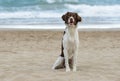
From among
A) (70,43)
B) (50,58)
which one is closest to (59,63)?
(70,43)

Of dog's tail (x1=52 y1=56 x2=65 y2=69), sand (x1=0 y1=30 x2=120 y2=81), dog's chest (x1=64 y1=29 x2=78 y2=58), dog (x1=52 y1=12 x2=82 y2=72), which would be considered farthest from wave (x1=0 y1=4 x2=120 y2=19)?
dog's chest (x1=64 y1=29 x2=78 y2=58)

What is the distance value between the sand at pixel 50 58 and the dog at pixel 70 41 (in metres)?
0.20

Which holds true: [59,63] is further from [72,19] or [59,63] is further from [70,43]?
[72,19]

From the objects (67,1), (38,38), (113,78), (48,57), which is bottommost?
(67,1)

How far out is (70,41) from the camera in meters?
7.32

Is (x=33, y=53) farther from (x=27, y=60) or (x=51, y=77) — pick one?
(x=51, y=77)

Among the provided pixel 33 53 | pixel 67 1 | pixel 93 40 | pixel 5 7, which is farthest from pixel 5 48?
pixel 67 1

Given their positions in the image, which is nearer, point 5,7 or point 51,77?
point 51,77

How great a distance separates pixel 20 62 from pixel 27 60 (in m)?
0.36

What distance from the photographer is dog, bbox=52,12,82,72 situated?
718cm

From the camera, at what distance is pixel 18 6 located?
33594mm

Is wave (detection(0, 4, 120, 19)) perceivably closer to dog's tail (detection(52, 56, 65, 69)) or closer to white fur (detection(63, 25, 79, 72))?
dog's tail (detection(52, 56, 65, 69))

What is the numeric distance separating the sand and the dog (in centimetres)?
20

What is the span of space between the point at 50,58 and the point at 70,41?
2.21m
